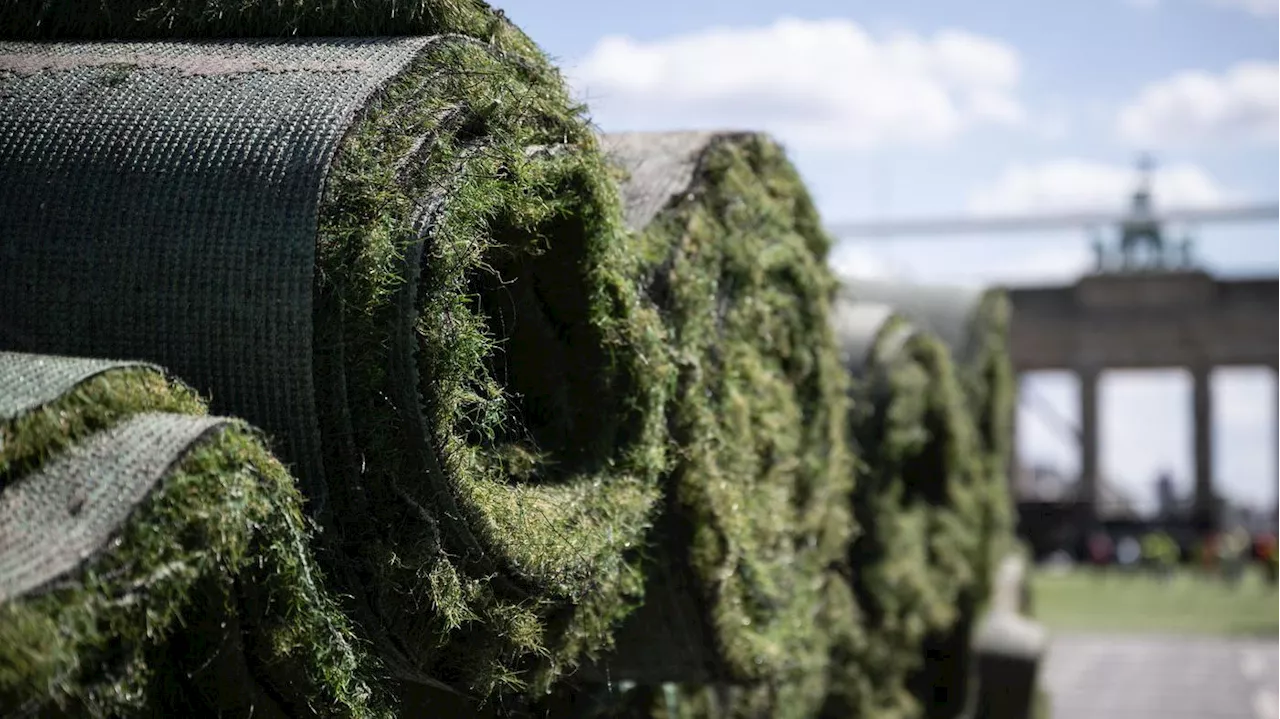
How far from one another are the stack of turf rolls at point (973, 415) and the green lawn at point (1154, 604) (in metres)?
8.03

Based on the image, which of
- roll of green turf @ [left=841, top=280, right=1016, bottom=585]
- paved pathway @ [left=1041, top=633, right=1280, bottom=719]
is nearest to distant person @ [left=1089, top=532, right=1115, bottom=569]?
paved pathway @ [left=1041, top=633, right=1280, bottom=719]

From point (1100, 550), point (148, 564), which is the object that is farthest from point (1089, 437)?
point (148, 564)

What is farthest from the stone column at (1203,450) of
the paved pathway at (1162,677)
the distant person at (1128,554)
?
the paved pathway at (1162,677)

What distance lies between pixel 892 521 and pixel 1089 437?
85.8ft

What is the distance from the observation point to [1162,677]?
53.8 ft

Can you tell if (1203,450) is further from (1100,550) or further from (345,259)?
(345,259)

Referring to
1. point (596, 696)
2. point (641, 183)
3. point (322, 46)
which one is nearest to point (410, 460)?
point (322, 46)

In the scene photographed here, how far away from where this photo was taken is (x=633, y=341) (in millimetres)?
4699

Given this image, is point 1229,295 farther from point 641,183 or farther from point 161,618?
point 161,618

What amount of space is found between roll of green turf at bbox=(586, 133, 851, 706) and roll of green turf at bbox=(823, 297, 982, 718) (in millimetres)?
1069

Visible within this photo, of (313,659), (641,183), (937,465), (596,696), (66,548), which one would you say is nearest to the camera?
(66,548)

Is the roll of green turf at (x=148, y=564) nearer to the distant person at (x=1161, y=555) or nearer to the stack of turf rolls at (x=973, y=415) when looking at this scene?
the stack of turf rolls at (x=973, y=415)

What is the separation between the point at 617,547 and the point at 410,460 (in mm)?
1024

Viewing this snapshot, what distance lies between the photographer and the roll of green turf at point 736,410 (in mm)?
5395
